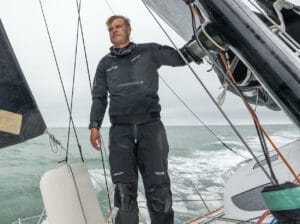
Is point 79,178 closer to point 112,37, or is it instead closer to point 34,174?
point 112,37

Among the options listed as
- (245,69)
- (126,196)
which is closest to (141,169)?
(126,196)

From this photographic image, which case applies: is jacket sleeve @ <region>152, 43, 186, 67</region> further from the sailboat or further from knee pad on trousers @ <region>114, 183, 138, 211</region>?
knee pad on trousers @ <region>114, 183, 138, 211</region>

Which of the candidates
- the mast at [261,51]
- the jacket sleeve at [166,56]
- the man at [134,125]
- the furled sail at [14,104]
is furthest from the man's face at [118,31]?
the mast at [261,51]

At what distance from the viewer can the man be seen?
188cm

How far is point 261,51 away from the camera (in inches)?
26.5

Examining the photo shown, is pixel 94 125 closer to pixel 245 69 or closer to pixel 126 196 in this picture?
pixel 126 196

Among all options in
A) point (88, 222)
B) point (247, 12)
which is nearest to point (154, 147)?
point (88, 222)

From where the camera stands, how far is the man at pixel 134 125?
6.18ft

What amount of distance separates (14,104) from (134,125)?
2.49 ft

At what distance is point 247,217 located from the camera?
257cm

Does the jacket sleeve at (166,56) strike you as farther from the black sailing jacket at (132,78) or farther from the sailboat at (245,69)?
the sailboat at (245,69)

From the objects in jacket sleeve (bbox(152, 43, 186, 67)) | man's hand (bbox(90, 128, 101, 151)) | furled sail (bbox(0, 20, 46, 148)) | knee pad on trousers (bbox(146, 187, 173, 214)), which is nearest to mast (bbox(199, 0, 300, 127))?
jacket sleeve (bbox(152, 43, 186, 67))

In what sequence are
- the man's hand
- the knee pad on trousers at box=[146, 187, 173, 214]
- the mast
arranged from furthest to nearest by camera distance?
1. the man's hand
2. the knee pad on trousers at box=[146, 187, 173, 214]
3. the mast

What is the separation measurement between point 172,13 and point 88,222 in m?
1.75
